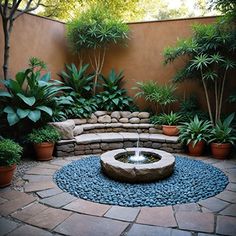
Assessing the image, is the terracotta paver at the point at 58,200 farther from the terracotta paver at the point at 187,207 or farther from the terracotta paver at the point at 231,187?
the terracotta paver at the point at 231,187

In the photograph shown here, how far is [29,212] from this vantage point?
2.24 meters

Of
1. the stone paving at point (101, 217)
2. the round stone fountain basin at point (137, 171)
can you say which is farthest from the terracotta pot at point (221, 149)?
the stone paving at point (101, 217)

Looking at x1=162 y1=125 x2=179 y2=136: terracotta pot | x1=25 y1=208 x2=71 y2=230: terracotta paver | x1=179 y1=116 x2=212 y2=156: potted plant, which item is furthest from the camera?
x1=162 y1=125 x2=179 y2=136: terracotta pot

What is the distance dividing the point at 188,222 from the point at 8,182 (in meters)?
2.12

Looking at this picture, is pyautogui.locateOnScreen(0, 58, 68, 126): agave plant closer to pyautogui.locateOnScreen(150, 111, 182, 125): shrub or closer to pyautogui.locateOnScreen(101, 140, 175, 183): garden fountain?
pyautogui.locateOnScreen(101, 140, 175, 183): garden fountain

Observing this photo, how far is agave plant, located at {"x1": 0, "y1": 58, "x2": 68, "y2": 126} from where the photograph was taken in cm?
374

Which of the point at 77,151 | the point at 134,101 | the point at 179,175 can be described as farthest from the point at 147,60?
the point at 179,175

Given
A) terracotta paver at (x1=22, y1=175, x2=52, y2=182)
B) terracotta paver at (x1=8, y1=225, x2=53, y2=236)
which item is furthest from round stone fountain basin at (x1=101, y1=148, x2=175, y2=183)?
terracotta paver at (x1=8, y1=225, x2=53, y2=236)

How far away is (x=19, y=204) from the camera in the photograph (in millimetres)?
2398

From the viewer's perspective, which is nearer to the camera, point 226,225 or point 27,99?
Answer: point 226,225

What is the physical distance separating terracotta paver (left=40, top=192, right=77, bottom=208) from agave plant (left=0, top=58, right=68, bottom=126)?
1.52m

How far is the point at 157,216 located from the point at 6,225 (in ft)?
4.32

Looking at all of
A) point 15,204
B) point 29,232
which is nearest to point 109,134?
point 15,204

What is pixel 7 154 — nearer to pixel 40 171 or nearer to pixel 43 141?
pixel 40 171
